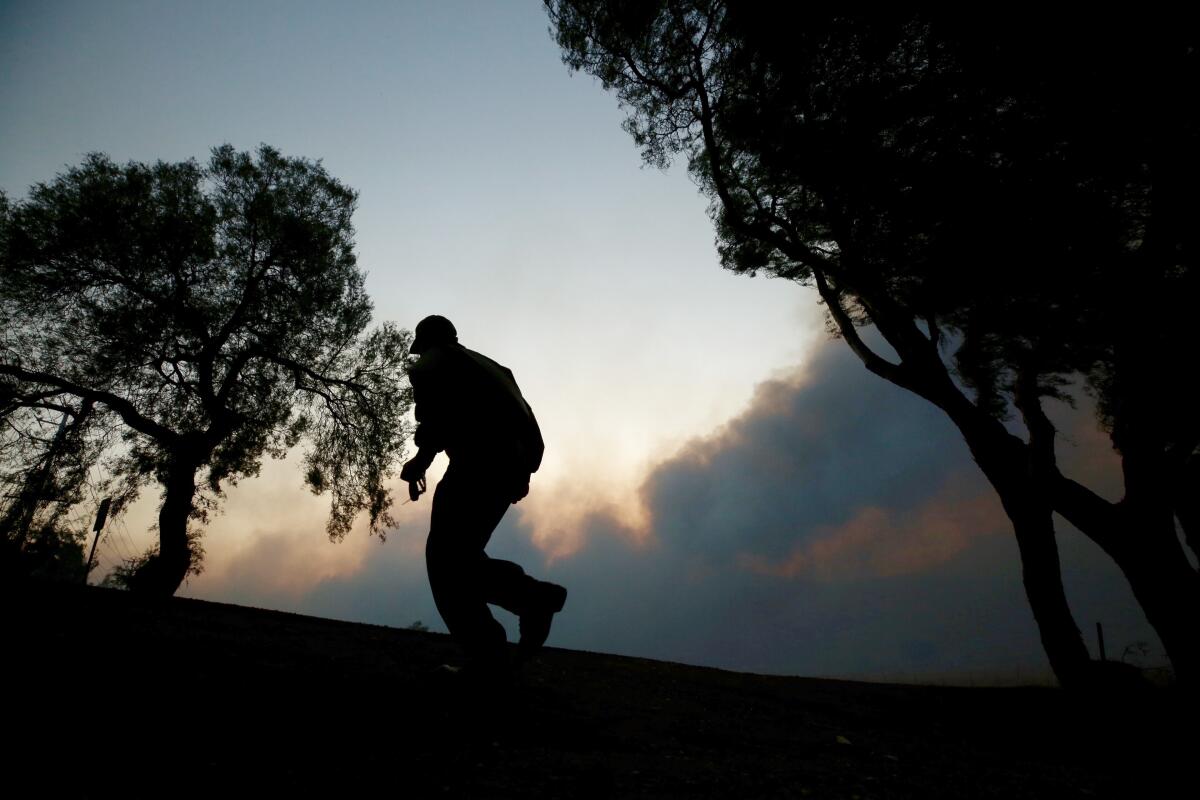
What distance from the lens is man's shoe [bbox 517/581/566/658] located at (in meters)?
3.66

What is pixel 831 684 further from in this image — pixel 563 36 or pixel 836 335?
pixel 563 36

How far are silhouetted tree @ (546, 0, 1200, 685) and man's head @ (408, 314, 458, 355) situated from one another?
8.15 m

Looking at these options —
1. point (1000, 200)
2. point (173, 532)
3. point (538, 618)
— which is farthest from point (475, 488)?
point (173, 532)

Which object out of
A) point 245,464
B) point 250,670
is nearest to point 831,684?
point 250,670

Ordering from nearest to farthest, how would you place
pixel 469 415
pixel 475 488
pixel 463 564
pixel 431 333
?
pixel 463 564, pixel 475 488, pixel 469 415, pixel 431 333

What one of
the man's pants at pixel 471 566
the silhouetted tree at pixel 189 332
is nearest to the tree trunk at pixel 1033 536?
the man's pants at pixel 471 566

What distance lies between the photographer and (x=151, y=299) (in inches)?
611

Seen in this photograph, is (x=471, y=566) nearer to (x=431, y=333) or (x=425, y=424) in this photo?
(x=425, y=424)

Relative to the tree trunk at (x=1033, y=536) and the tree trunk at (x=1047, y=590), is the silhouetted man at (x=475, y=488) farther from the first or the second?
the tree trunk at (x=1047, y=590)

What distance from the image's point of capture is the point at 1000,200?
8.52 meters

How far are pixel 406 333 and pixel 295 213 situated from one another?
192 inches

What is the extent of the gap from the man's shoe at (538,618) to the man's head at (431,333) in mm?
1858

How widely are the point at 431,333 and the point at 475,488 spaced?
4.20 ft

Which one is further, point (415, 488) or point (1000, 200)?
point (1000, 200)
